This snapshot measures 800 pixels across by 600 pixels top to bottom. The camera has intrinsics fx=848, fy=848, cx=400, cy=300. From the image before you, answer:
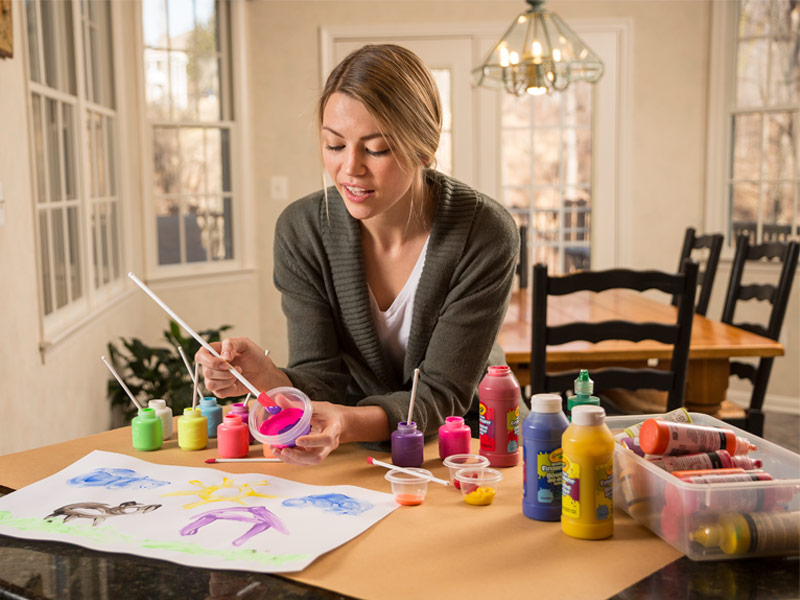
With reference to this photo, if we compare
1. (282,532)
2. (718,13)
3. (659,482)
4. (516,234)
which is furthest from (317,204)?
(718,13)

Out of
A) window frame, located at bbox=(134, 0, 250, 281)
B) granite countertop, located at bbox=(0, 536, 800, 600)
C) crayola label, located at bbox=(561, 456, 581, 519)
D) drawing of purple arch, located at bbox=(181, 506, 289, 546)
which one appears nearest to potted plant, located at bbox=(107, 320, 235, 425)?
window frame, located at bbox=(134, 0, 250, 281)

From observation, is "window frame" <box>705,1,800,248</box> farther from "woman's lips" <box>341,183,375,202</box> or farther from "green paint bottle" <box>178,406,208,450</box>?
"green paint bottle" <box>178,406,208,450</box>

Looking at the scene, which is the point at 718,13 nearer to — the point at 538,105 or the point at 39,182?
the point at 538,105

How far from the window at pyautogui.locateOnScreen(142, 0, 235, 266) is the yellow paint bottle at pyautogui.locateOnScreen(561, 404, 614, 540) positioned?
152 inches

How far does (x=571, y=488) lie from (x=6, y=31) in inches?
86.3

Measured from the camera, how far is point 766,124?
4.81 meters

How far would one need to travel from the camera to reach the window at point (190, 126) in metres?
4.57

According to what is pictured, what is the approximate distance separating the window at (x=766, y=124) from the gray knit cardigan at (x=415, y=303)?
3.66 meters

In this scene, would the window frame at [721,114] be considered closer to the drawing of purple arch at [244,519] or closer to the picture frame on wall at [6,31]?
the picture frame on wall at [6,31]

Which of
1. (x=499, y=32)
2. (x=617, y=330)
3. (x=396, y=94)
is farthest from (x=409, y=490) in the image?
(x=499, y=32)

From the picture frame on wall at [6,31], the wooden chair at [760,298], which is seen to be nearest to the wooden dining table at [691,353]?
the wooden chair at [760,298]

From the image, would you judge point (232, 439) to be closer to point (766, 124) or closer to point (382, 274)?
point (382, 274)

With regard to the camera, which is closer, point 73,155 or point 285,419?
point 285,419

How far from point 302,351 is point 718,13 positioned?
4140 mm
